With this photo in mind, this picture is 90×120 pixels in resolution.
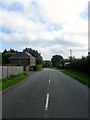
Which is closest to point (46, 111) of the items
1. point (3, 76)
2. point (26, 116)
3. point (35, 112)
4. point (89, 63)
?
point (35, 112)

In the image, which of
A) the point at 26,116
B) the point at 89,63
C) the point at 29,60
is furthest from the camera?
the point at 29,60

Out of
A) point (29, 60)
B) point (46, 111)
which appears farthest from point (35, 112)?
point (29, 60)

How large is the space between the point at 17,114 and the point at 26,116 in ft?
1.60

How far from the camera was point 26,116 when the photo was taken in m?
9.83

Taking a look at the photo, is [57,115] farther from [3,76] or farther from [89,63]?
[89,63]

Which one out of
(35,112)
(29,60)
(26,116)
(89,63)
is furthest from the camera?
(29,60)

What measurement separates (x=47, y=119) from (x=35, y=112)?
1448 millimetres

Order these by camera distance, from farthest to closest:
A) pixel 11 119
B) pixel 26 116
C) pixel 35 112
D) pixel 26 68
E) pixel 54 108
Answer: pixel 26 68 → pixel 54 108 → pixel 35 112 → pixel 26 116 → pixel 11 119

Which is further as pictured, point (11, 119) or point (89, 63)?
point (89, 63)

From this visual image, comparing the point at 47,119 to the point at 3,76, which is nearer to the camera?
the point at 47,119

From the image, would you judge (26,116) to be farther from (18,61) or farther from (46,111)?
(18,61)

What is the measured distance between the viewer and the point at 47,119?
30.6 feet

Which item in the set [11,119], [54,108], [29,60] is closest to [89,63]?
[54,108]

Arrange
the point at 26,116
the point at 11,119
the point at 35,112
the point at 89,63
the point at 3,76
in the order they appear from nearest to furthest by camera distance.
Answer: the point at 11,119 < the point at 26,116 < the point at 35,112 < the point at 3,76 < the point at 89,63
